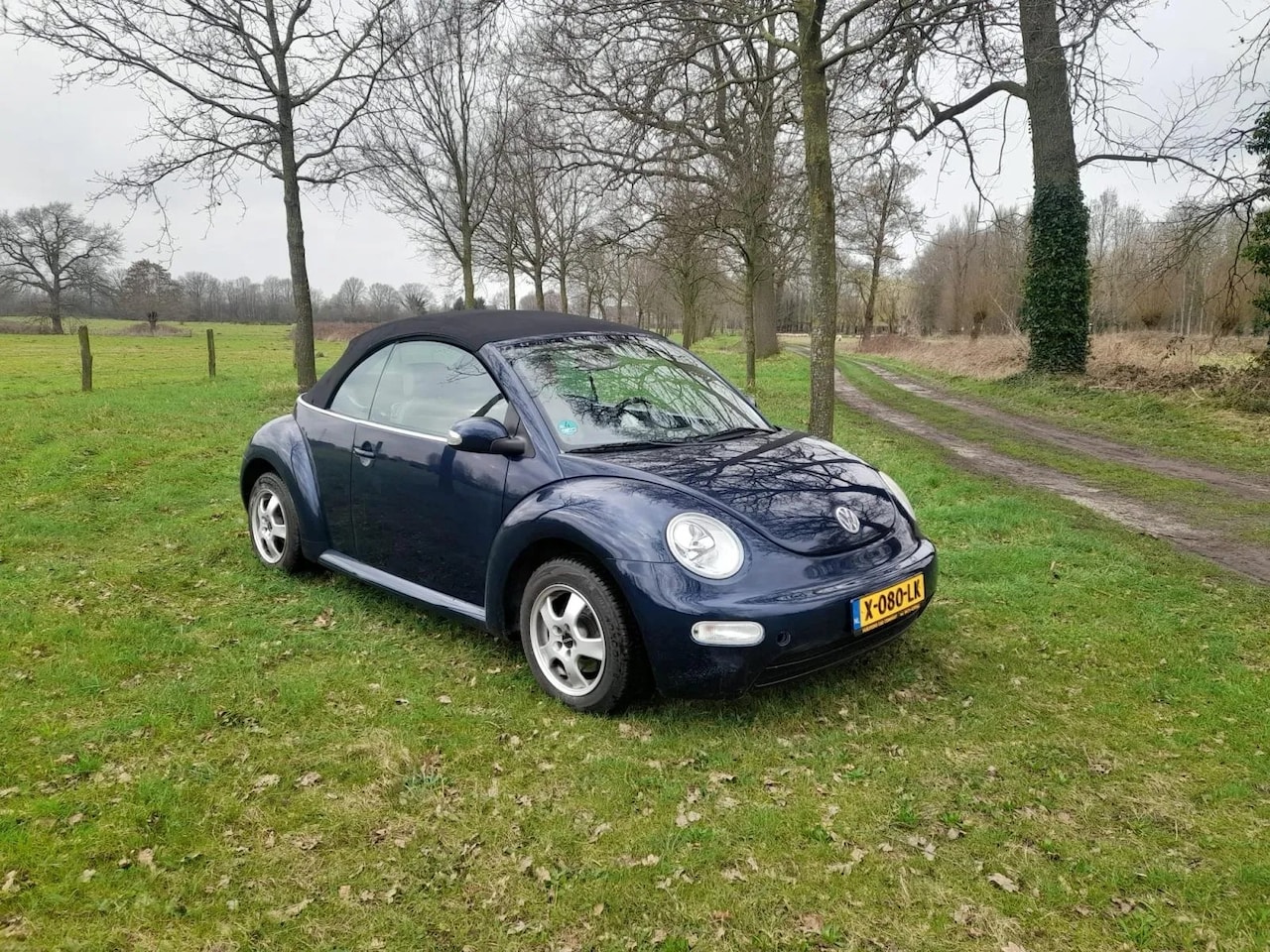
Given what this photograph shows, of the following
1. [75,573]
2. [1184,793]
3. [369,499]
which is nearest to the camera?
[1184,793]

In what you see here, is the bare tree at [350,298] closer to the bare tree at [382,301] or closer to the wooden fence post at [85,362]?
the bare tree at [382,301]

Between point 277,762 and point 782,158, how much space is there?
1620cm

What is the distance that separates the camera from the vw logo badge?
3428 mm

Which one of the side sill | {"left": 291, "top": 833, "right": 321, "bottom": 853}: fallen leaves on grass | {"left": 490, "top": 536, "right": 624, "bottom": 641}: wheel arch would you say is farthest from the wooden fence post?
{"left": 291, "top": 833, "right": 321, "bottom": 853}: fallen leaves on grass

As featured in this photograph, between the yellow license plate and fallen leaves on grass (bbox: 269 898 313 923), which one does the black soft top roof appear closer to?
the yellow license plate

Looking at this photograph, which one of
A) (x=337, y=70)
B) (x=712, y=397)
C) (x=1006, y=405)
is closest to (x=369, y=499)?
(x=712, y=397)

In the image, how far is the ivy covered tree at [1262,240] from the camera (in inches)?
482

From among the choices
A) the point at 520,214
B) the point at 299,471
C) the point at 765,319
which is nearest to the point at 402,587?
the point at 299,471

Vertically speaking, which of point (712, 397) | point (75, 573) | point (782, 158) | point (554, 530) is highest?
point (782, 158)

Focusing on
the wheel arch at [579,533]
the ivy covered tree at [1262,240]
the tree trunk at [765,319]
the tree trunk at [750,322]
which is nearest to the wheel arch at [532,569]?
the wheel arch at [579,533]

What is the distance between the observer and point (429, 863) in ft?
8.18

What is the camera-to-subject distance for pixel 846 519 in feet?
11.4

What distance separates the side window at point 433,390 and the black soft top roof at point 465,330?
0.24ft

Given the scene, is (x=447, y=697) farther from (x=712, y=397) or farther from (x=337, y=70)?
(x=337, y=70)
